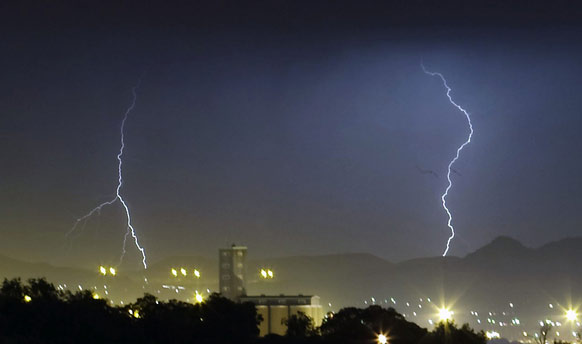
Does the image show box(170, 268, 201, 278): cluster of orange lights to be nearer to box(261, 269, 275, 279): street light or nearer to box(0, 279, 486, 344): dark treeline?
box(261, 269, 275, 279): street light

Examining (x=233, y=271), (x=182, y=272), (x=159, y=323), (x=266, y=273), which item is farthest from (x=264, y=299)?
(x=159, y=323)

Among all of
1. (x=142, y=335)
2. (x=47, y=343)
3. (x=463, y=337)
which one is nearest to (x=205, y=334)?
(x=142, y=335)

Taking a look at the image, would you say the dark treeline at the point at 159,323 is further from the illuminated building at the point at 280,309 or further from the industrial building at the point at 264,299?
the illuminated building at the point at 280,309

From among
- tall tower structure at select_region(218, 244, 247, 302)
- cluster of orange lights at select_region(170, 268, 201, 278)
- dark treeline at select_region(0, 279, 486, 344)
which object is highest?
cluster of orange lights at select_region(170, 268, 201, 278)

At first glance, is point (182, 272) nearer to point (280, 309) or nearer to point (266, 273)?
point (266, 273)

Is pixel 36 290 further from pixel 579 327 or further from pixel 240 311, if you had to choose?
pixel 579 327

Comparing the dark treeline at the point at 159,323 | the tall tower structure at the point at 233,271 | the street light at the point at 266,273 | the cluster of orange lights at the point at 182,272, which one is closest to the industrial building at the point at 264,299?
the tall tower structure at the point at 233,271

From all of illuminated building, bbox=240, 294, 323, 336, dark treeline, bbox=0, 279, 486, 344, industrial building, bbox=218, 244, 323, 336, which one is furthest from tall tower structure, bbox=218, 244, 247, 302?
dark treeline, bbox=0, 279, 486, 344
